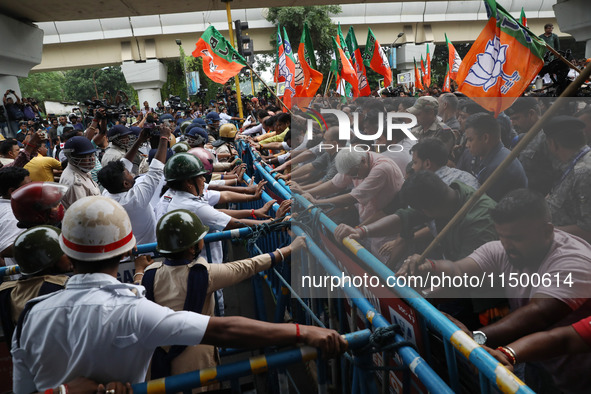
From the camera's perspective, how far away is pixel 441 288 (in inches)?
95.9

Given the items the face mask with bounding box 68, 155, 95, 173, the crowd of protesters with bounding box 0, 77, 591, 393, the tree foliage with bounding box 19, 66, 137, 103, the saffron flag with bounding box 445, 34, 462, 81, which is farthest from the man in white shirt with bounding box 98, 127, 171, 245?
the tree foliage with bounding box 19, 66, 137, 103

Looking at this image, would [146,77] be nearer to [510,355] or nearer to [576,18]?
[576,18]

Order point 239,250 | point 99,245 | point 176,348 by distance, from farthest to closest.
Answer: point 239,250, point 176,348, point 99,245

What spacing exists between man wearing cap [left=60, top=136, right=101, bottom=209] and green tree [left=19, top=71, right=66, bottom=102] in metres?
68.4

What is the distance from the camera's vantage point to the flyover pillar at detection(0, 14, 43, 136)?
14172mm

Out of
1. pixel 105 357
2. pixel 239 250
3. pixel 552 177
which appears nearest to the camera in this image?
pixel 105 357

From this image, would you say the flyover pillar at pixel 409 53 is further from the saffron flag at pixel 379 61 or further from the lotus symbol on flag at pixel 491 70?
the lotus symbol on flag at pixel 491 70

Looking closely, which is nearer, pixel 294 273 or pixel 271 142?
pixel 294 273

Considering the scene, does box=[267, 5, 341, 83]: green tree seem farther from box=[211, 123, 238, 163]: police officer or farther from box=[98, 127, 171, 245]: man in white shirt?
box=[98, 127, 171, 245]: man in white shirt

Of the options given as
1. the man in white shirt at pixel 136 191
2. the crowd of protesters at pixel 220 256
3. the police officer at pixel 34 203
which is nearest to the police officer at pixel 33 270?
the crowd of protesters at pixel 220 256

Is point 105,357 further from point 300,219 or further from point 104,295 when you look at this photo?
point 300,219

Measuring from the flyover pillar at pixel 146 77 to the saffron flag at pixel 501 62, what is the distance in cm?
2679

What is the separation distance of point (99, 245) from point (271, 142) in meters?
6.45

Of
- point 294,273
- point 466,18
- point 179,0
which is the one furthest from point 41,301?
point 466,18
